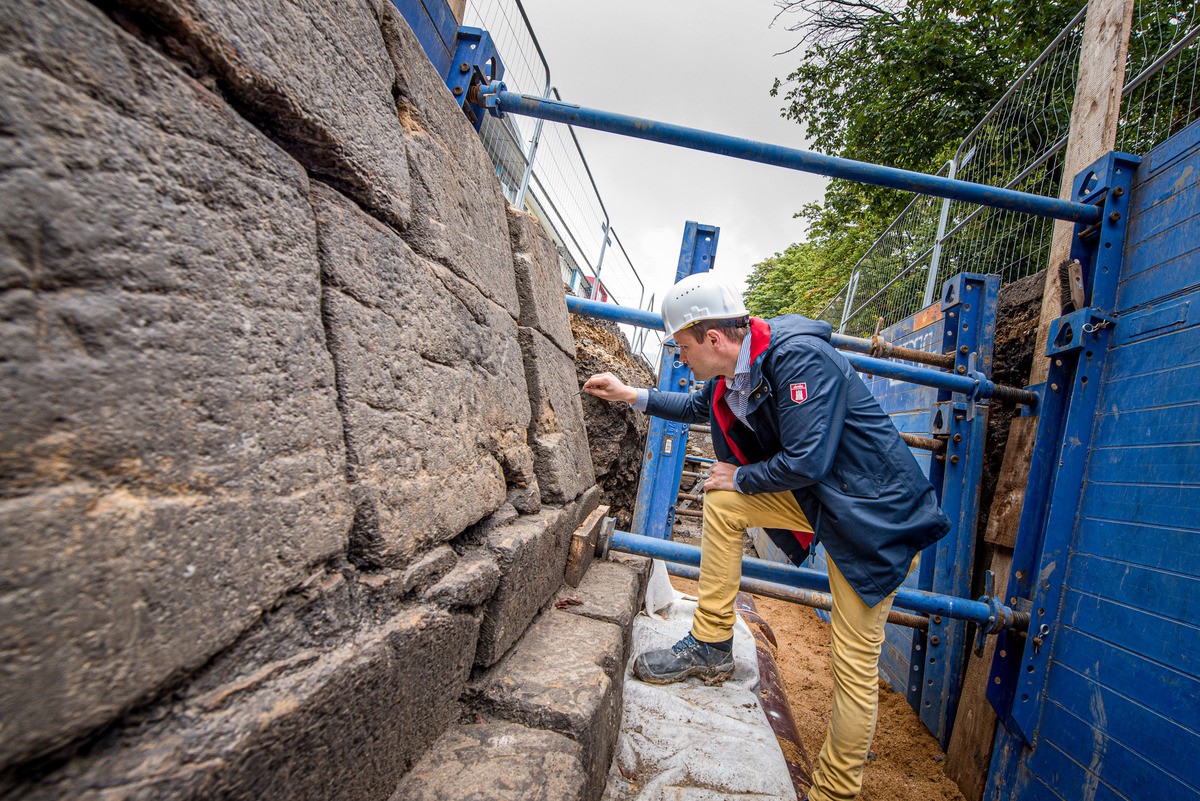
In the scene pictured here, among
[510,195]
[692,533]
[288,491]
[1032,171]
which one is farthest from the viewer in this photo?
[692,533]

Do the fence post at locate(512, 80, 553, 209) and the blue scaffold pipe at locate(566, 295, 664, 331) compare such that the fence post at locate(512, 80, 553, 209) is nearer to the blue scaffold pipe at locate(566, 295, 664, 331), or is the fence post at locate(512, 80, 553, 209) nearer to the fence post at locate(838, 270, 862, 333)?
the blue scaffold pipe at locate(566, 295, 664, 331)

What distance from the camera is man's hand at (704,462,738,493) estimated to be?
2326 mm

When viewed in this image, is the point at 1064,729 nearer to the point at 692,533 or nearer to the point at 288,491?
the point at 288,491

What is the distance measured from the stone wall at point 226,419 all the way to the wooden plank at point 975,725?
7.82ft

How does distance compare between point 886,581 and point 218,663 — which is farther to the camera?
point 886,581

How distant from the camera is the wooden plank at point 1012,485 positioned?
9.49 feet

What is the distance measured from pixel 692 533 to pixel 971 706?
12.9 feet

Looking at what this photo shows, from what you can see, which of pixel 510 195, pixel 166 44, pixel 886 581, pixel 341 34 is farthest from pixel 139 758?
pixel 510 195

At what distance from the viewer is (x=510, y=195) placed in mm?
5555

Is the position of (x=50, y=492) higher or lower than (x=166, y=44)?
lower

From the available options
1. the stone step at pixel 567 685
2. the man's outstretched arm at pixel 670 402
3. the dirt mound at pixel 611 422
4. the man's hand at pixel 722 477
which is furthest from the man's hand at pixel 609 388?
the stone step at pixel 567 685

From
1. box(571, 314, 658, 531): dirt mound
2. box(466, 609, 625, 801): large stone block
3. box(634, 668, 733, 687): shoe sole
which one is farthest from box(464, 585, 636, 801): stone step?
box(571, 314, 658, 531): dirt mound

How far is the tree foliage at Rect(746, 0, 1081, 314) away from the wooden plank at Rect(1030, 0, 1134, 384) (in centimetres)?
704

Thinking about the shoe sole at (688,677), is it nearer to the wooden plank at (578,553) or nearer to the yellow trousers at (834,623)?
the yellow trousers at (834,623)
